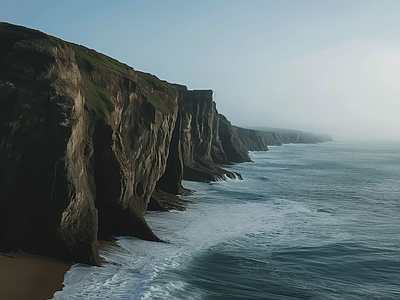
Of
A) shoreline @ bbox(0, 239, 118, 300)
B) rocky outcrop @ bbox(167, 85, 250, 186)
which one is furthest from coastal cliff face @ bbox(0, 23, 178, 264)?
rocky outcrop @ bbox(167, 85, 250, 186)

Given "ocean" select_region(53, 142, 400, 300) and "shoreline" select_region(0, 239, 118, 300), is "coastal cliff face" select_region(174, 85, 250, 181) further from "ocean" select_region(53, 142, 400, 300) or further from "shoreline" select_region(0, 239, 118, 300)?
"shoreline" select_region(0, 239, 118, 300)

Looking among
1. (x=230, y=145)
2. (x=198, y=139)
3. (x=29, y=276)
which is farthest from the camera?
(x=230, y=145)

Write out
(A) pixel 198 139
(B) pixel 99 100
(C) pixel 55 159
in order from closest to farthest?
(C) pixel 55 159 → (B) pixel 99 100 → (A) pixel 198 139

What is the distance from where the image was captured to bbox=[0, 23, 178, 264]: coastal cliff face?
1195cm

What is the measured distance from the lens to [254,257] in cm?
1581

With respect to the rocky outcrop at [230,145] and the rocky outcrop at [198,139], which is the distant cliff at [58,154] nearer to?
the rocky outcrop at [198,139]

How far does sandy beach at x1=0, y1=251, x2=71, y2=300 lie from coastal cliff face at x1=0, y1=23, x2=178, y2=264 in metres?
0.54

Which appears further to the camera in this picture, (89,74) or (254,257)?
(89,74)

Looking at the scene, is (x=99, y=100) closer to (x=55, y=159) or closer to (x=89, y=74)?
(x=89, y=74)

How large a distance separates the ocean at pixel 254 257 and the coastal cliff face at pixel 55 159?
4.47 feet

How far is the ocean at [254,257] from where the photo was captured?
1159cm

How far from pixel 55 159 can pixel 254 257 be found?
9704 mm

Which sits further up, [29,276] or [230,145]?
[230,145]

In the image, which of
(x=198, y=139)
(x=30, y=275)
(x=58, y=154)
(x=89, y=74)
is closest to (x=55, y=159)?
(x=58, y=154)
